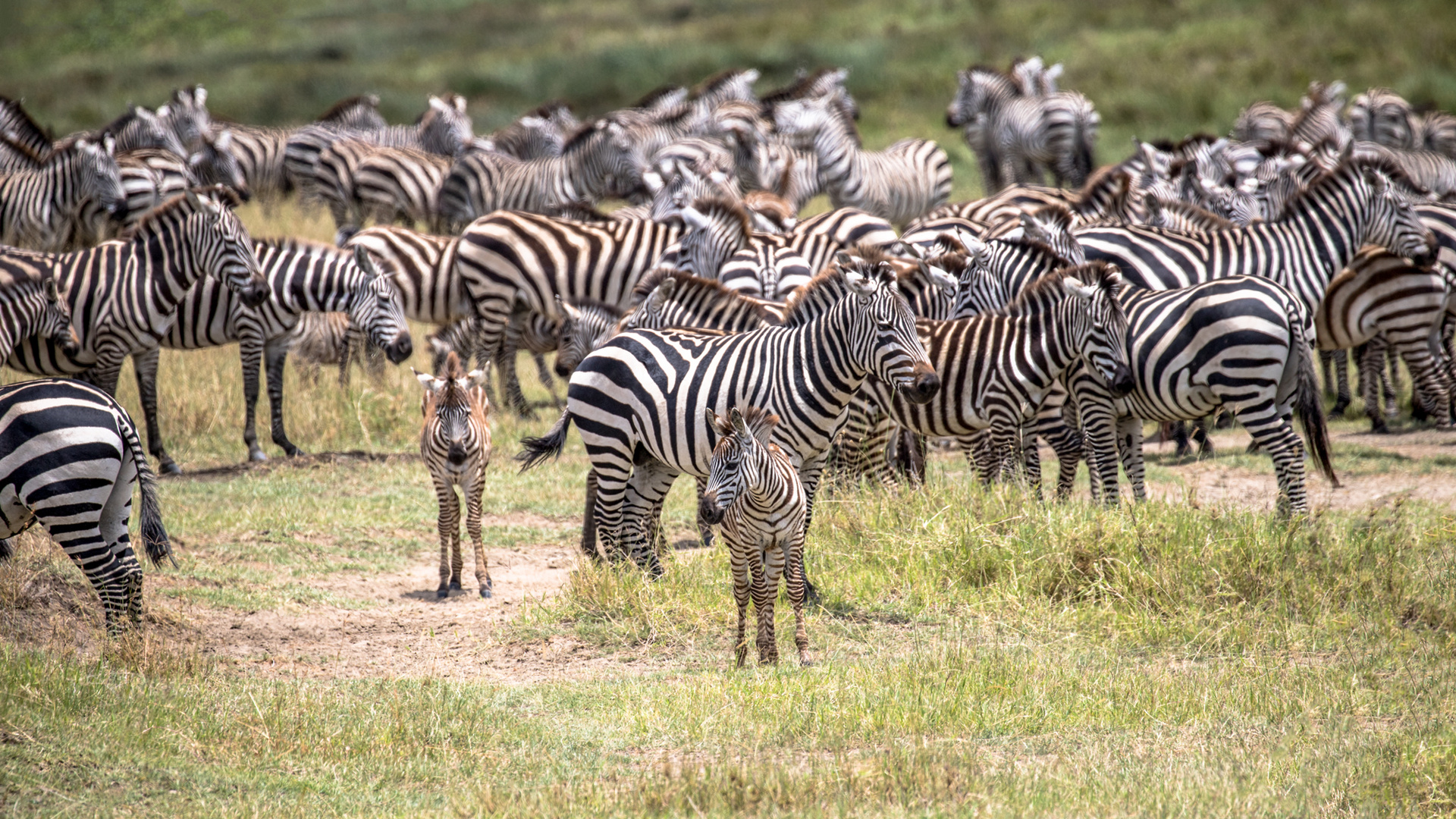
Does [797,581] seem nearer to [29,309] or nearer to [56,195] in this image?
[29,309]

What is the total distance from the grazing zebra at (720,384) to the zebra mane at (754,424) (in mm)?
1015

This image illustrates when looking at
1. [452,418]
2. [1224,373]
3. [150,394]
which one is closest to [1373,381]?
[1224,373]

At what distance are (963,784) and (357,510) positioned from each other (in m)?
6.17

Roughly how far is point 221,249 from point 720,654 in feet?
19.6

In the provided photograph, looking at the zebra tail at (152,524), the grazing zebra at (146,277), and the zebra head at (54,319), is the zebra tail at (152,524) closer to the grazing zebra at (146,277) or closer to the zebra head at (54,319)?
the zebra head at (54,319)

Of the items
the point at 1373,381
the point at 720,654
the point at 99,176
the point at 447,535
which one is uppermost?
the point at 99,176

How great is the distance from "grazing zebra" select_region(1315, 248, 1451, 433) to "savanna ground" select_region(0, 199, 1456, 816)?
150 centimetres

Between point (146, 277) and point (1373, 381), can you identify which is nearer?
point (146, 277)

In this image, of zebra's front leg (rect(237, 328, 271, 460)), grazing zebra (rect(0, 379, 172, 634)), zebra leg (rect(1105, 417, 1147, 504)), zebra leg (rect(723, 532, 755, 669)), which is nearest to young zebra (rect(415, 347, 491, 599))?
grazing zebra (rect(0, 379, 172, 634))

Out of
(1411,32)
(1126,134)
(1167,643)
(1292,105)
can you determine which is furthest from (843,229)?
(1411,32)

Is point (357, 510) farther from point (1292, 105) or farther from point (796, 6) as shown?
point (796, 6)

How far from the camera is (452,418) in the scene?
318 inches

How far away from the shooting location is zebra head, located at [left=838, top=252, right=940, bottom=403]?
6742 mm

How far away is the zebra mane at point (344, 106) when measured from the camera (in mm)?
24266
